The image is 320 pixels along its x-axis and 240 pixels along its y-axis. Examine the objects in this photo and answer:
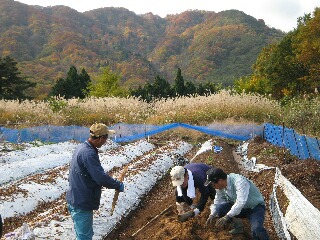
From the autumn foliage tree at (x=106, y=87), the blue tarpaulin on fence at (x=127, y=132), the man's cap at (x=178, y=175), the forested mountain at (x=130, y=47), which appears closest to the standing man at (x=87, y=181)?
the man's cap at (x=178, y=175)

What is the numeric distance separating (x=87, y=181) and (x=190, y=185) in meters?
1.39

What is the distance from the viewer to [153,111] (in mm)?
21812

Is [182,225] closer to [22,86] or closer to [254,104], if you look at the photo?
[254,104]

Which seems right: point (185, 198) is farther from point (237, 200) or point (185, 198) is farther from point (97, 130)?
point (97, 130)

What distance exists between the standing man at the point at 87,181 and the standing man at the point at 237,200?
3.78ft

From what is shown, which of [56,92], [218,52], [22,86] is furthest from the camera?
[218,52]

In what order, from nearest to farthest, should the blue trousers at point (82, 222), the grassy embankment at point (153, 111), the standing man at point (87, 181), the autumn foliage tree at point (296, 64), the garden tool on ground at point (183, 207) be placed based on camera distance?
the standing man at point (87, 181) < the blue trousers at point (82, 222) < the garden tool on ground at point (183, 207) < the grassy embankment at point (153, 111) < the autumn foliage tree at point (296, 64)

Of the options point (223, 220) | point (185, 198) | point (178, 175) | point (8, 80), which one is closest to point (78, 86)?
point (8, 80)

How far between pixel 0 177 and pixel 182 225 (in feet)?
18.4

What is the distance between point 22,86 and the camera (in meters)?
32.4

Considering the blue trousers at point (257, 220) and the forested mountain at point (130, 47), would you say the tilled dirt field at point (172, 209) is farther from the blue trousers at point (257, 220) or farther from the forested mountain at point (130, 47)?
the forested mountain at point (130, 47)

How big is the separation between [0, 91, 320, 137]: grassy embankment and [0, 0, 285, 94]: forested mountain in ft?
92.1

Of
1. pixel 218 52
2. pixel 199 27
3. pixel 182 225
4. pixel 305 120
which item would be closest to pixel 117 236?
pixel 182 225

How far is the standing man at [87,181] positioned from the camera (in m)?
3.79
